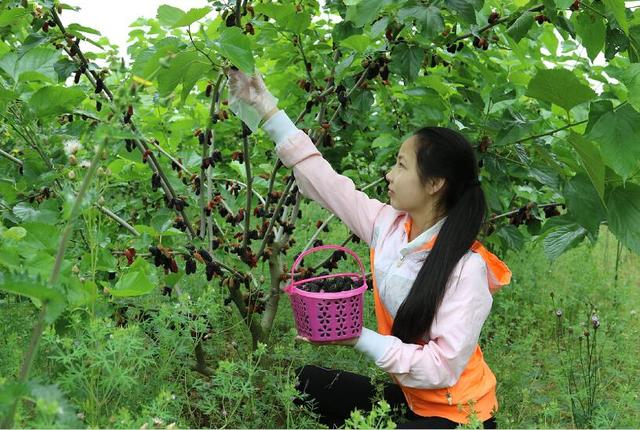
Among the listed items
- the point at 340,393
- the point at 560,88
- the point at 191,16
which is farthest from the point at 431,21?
the point at 340,393

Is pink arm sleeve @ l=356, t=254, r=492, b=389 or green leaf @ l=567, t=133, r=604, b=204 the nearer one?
green leaf @ l=567, t=133, r=604, b=204

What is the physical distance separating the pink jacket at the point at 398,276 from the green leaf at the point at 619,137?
56 centimetres

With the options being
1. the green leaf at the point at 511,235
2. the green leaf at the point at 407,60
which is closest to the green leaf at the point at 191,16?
the green leaf at the point at 407,60

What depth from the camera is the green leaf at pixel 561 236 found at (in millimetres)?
2320

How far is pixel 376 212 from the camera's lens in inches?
100

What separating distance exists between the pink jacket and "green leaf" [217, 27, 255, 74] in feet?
1.90

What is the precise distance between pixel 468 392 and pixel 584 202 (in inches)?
26.9

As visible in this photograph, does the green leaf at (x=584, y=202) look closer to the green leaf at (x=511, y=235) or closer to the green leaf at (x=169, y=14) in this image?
the green leaf at (x=511, y=235)

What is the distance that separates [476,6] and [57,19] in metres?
1.28

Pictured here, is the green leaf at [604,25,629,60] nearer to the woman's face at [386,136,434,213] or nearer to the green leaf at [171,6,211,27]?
the woman's face at [386,136,434,213]

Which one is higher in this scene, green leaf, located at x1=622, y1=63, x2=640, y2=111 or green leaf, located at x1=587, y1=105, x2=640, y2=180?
green leaf, located at x1=622, y1=63, x2=640, y2=111

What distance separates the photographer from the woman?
7.16 ft

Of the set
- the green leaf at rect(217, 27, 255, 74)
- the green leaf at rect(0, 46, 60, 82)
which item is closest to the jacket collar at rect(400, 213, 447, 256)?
the green leaf at rect(217, 27, 255, 74)

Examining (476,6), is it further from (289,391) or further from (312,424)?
(312,424)
